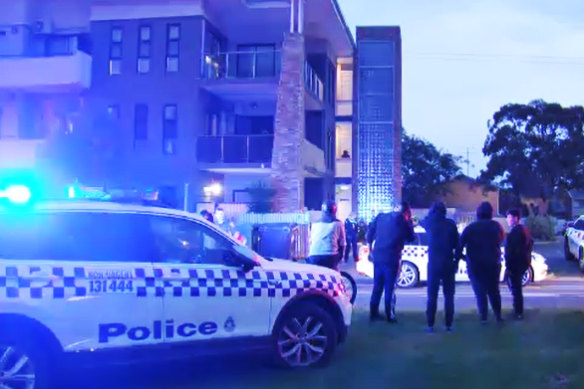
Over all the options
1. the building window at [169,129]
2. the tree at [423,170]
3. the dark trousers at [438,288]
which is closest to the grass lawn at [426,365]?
the dark trousers at [438,288]

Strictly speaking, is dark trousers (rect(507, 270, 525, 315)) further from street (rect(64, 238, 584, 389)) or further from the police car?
the police car

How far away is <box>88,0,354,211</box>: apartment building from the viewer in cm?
2519

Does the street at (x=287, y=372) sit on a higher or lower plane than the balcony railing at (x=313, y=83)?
lower

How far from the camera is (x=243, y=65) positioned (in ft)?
88.5

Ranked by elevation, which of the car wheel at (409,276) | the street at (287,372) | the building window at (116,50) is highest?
the building window at (116,50)

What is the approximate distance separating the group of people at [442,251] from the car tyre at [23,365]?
4.49 metres

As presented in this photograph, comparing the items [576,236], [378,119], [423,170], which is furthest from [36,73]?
[423,170]

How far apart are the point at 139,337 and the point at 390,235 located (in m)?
4.10

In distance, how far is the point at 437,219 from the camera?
8.91 meters

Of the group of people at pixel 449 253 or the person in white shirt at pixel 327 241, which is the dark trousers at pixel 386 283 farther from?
the person in white shirt at pixel 327 241

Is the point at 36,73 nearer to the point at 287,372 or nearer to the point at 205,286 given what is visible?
the point at 205,286

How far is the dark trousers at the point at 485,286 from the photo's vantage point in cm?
939

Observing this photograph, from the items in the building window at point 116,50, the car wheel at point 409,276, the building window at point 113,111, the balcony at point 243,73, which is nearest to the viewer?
the car wheel at point 409,276

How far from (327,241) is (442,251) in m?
1.60
